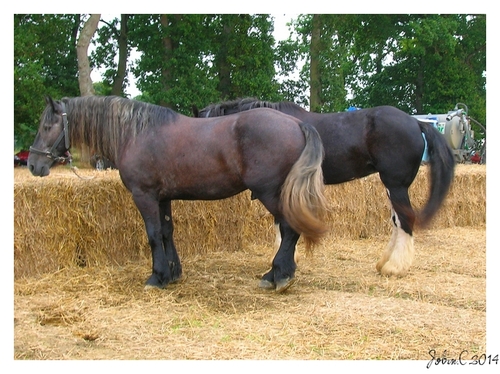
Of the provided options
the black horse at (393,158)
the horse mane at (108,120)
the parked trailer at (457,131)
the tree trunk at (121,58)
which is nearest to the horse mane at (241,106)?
the black horse at (393,158)

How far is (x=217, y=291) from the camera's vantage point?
15.8 feet

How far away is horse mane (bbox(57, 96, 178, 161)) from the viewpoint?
16.1 feet

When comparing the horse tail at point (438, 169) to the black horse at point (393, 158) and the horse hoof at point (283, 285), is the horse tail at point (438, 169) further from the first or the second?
the horse hoof at point (283, 285)

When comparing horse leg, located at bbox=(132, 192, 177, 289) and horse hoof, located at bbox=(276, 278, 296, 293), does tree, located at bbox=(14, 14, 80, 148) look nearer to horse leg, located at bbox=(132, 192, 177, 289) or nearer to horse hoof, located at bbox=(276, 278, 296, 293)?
horse leg, located at bbox=(132, 192, 177, 289)

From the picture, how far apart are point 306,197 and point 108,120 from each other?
2.01 meters

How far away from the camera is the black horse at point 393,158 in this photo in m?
5.34

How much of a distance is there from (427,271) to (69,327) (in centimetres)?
380

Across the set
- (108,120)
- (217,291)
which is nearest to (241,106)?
(108,120)

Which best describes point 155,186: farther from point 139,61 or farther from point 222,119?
point 139,61

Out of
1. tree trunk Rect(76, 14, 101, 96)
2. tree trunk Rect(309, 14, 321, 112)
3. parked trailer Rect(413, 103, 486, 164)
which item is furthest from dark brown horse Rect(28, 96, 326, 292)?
tree trunk Rect(309, 14, 321, 112)

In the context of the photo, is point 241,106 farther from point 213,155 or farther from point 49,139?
point 49,139

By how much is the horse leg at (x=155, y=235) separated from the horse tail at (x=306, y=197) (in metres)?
1.21

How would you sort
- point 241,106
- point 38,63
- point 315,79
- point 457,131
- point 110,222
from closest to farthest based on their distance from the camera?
point 110,222
point 241,106
point 457,131
point 38,63
point 315,79

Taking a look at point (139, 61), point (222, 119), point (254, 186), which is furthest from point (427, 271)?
point (139, 61)
